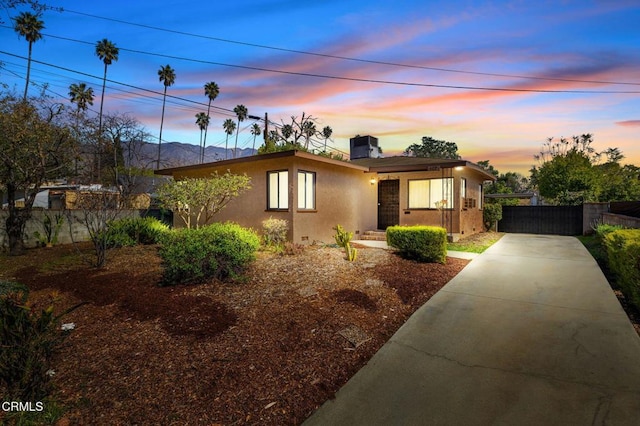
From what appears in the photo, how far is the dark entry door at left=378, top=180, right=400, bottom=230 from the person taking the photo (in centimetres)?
1368

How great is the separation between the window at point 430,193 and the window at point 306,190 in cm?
498

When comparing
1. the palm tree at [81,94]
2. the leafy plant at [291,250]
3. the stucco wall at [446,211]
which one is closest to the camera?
the leafy plant at [291,250]

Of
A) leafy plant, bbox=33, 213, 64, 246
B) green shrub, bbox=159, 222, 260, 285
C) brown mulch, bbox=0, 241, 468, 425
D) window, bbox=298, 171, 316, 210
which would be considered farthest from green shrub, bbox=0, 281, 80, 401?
leafy plant, bbox=33, 213, 64, 246

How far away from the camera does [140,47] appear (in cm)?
1232

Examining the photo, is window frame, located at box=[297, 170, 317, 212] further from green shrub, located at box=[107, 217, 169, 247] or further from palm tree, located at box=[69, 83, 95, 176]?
palm tree, located at box=[69, 83, 95, 176]

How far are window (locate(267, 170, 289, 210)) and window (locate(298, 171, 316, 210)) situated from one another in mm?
418

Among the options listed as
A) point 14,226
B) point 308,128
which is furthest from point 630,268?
point 308,128

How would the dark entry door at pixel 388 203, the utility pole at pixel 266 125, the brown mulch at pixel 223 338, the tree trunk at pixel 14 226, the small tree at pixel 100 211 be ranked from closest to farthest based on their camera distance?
1. the brown mulch at pixel 223 338
2. the small tree at pixel 100 211
3. the tree trunk at pixel 14 226
4. the dark entry door at pixel 388 203
5. the utility pole at pixel 266 125

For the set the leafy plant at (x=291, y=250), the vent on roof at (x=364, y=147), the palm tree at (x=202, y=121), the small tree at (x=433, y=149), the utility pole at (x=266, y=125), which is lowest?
the leafy plant at (x=291, y=250)

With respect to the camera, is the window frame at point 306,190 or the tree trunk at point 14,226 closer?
the tree trunk at point 14,226

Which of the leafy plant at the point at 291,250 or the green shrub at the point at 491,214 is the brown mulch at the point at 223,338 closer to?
the leafy plant at the point at 291,250

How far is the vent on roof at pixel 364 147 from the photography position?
18938mm

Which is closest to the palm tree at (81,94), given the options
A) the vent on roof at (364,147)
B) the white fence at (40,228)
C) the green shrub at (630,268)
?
the white fence at (40,228)

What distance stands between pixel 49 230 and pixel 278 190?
7.80 meters
